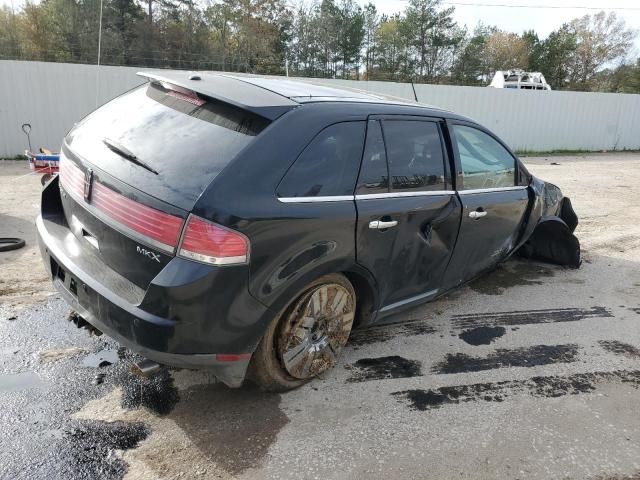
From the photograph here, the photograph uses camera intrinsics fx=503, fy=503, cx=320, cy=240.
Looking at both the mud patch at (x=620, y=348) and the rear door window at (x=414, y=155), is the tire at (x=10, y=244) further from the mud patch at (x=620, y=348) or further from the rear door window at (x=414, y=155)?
the mud patch at (x=620, y=348)

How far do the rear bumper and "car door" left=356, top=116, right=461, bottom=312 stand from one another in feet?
2.87

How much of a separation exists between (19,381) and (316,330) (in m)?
1.81

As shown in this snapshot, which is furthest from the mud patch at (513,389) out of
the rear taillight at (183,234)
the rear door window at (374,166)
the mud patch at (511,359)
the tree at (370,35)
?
the tree at (370,35)

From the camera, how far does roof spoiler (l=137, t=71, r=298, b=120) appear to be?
2684mm

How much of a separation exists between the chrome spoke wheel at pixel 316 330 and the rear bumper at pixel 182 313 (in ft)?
1.01

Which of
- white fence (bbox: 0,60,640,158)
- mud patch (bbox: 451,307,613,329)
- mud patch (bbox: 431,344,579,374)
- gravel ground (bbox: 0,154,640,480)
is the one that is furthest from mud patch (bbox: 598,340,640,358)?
white fence (bbox: 0,60,640,158)

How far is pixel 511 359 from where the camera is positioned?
3.74 metres

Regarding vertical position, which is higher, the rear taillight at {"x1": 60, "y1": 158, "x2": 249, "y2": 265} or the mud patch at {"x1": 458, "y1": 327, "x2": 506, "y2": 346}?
the rear taillight at {"x1": 60, "y1": 158, "x2": 249, "y2": 265}

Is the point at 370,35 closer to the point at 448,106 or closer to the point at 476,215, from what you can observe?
the point at 448,106

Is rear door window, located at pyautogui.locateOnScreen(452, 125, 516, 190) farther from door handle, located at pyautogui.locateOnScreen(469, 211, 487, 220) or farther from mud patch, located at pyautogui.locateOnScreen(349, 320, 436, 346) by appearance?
mud patch, located at pyautogui.locateOnScreen(349, 320, 436, 346)

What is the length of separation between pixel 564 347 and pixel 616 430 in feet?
3.38

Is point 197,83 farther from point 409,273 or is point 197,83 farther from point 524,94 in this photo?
point 524,94

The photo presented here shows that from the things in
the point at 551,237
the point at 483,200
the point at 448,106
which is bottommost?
the point at 551,237

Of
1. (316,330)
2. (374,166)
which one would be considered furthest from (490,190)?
(316,330)
